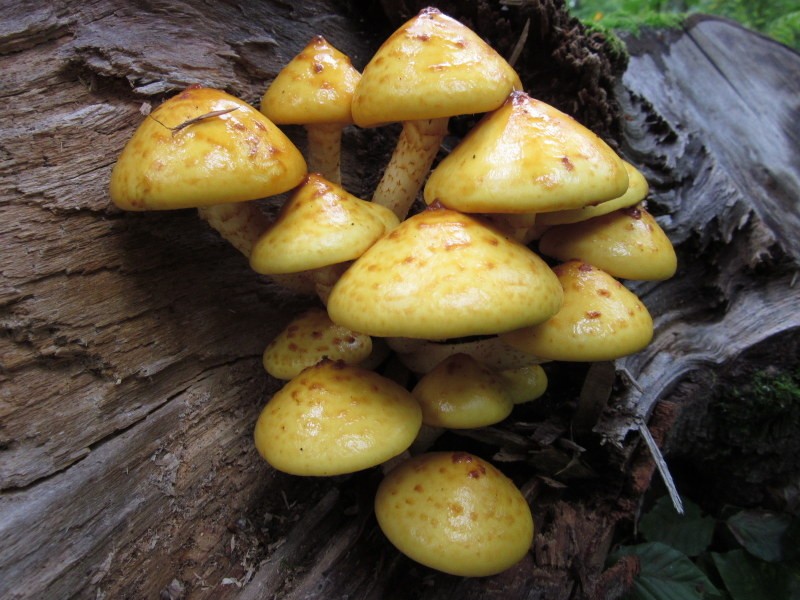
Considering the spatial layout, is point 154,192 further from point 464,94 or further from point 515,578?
point 515,578

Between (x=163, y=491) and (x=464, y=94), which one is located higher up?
(x=464, y=94)

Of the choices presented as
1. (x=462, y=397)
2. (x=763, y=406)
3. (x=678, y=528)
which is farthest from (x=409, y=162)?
(x=678, y=528)

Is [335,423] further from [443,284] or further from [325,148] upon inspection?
[325,148]

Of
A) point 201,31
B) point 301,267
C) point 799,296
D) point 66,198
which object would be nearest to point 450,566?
point 301,267

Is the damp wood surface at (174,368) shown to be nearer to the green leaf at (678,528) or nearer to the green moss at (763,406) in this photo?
the green moss at (763,406)

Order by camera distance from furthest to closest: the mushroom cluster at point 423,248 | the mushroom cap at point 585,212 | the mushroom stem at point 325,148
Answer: the mushroom stem at point 325,148
the mushroom cap at point 585,212
the mushroom cluster at point 423,248

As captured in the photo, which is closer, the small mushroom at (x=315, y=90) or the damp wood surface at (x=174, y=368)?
the damp wood surface at (x=174, y=368)

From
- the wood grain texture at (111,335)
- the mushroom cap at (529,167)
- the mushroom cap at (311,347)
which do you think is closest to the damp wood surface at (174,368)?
the wood grain texture at (111,335)
